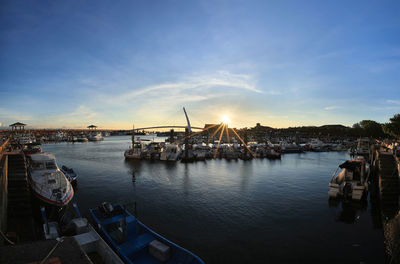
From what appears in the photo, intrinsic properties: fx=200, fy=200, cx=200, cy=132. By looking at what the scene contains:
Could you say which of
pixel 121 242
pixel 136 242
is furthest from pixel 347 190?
pixel 121 242

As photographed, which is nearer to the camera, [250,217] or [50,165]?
[250,217]

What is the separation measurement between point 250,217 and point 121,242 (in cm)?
1320

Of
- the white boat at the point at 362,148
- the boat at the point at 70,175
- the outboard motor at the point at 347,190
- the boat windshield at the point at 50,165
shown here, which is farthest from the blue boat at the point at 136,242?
the white boat at the point at 362,148

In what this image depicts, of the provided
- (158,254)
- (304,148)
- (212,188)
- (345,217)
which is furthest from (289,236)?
(304,148)

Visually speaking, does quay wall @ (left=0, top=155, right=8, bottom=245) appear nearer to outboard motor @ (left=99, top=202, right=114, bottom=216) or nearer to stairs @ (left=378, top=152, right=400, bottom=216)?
outboard motor @ (left=99, top=202, right=114, bottom=216)

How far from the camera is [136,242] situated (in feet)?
39.5

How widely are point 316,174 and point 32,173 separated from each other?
47.8 metres

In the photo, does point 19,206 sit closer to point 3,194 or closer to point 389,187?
point 3,194

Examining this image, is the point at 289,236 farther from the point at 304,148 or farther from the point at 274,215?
the point at 304,148

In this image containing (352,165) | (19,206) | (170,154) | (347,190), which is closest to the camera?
(19,206)

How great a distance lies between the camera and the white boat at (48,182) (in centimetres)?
1869

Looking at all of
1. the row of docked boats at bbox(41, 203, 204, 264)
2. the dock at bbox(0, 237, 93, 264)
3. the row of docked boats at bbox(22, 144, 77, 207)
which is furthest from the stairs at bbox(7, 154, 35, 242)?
the dock at bbox(0, 237, 93, 264)

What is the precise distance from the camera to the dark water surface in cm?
1465

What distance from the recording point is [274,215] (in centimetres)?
2109
